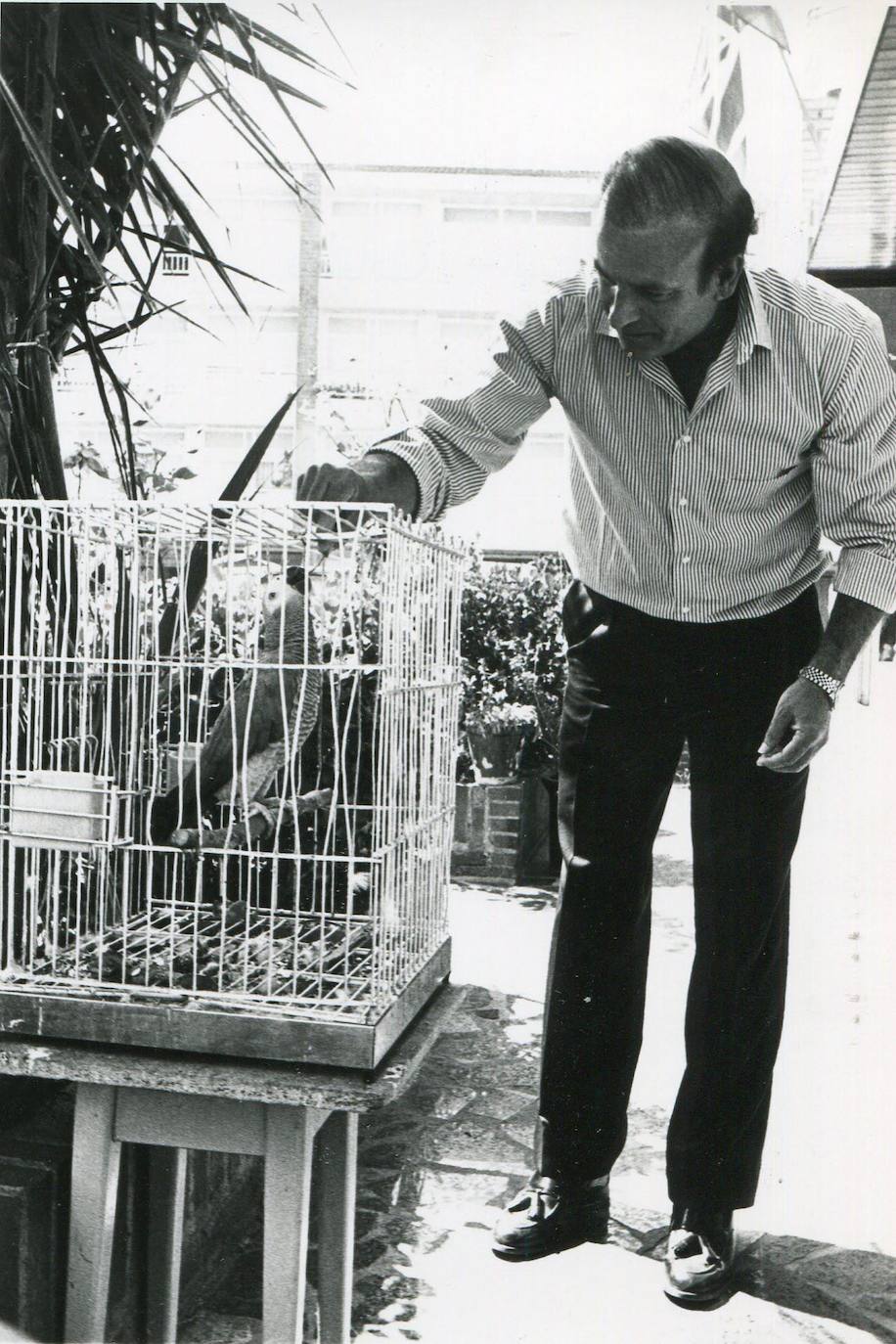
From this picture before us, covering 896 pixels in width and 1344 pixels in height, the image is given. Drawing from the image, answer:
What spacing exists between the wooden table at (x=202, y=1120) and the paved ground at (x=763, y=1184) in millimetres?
248

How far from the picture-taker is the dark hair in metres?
1.24

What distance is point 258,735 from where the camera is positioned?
1682 mm

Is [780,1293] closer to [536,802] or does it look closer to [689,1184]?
[689,1184]

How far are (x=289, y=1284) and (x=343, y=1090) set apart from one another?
0.81 ft

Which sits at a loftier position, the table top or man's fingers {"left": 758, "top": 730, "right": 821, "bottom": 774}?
man's fingers {"left": 758, "top": 730, "right": 821, "bottom": 774}

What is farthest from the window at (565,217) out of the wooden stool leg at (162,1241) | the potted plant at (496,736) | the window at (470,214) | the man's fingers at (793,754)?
the potted plant at (496,736)

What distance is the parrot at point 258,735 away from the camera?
5.29 ft

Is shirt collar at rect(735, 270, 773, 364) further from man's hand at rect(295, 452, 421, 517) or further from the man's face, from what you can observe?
man's hand at rect(295, 452, 421, 517)

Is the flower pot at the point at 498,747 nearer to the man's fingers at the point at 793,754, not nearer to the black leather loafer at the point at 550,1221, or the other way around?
the black leather loafer at the point at 550,1221

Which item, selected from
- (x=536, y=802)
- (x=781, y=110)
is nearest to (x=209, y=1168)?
(x=781, y=110)

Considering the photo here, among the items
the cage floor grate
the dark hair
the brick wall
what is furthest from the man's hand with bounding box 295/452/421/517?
the brick wall

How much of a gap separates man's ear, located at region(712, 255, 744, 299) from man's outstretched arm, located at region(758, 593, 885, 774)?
368mm

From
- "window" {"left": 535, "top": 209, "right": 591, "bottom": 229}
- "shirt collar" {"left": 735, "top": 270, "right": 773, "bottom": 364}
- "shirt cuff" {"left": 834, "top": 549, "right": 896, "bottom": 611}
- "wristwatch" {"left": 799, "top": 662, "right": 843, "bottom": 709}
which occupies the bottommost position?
"wristwatch" {"left": 799, "top": 662, "right": 843, "bottom": 709}

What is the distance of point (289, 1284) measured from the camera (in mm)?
1361
